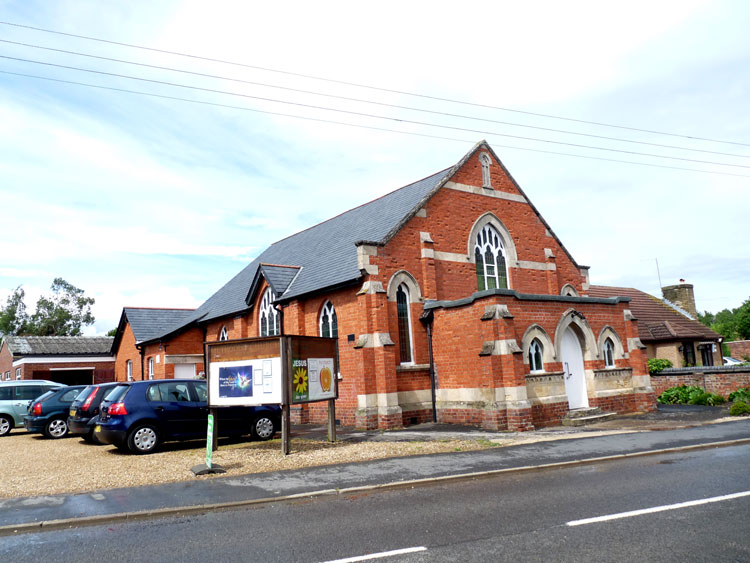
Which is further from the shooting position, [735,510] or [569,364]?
[569,364]

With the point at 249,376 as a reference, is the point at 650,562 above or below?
below

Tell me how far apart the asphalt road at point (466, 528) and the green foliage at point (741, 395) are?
1277 centimetres

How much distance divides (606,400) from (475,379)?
4.99 metres

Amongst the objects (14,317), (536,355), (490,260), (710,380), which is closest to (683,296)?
(710,380)

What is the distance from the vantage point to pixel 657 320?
1184 inches

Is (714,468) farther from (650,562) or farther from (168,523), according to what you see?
(168,523)

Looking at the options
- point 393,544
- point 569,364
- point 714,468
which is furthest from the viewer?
point 569,364

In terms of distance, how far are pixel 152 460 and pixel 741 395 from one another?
19179mm

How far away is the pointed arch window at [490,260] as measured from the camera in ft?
68.5

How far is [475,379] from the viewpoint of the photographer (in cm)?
1628

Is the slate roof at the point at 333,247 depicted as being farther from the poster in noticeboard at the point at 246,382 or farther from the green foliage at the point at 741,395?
the green foliage at the point at 741,395

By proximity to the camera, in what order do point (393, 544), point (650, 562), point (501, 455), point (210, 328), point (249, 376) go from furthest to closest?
point (210, 328)
point (249, 376)
point (501, 455)
point (393, 544)
point (650, 562)

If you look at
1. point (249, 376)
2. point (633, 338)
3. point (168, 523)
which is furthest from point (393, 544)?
point (633, 338)

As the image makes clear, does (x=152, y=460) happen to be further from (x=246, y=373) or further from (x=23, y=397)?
(x=23, y=397)
